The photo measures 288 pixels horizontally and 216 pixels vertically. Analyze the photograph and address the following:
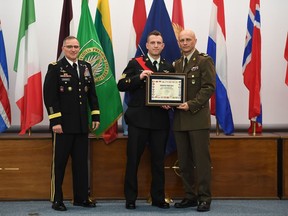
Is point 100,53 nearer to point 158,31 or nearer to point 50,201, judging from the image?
point 158,31

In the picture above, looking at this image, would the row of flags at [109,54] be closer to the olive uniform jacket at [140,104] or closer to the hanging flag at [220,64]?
the hanging flag at [220,64]

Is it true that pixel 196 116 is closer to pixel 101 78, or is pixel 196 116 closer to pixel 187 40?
pixel 187 40

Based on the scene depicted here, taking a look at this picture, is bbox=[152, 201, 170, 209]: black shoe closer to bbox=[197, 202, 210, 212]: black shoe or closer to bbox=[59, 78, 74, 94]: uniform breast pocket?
bbox=[197, 202, 210, 212]: black shoe

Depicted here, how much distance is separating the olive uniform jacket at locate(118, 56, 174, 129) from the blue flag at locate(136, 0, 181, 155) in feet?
1.14

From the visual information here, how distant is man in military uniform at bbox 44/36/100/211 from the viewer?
13.9 feet

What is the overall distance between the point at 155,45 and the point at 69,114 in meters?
0.93

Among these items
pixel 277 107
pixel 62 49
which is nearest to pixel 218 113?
pixel 277 107

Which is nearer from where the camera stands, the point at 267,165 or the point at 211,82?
the point at 211,82

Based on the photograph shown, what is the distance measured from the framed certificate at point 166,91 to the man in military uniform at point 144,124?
0.11 m

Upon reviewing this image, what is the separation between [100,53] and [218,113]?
1.25 meters

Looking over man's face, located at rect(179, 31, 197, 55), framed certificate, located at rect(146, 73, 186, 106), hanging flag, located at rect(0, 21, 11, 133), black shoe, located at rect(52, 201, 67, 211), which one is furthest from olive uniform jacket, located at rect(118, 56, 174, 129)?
hanging flag, located at rect(0, 21, 11, 133)

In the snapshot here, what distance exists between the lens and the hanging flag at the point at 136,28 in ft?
16.0

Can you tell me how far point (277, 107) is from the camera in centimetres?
542

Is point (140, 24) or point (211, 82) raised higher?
point (140, 24)
